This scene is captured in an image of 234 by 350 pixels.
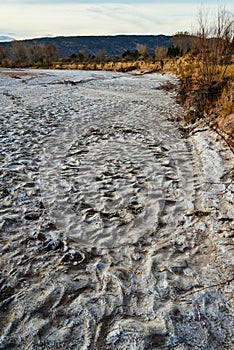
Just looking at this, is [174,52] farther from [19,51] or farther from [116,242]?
[116,242]

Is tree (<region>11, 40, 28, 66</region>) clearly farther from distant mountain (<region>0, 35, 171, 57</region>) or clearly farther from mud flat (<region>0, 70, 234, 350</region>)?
mud flat (<region>0, 70, 234, 350</region>)

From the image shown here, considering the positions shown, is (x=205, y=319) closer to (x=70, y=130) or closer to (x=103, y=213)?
(x=103, y=213)

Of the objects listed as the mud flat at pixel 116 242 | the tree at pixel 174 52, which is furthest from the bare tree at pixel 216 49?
the tree at pixel 174 52

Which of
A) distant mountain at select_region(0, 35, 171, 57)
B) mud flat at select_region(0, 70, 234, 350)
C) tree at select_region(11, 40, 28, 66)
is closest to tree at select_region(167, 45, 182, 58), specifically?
tree at select_region(11, 40, 28, 66)

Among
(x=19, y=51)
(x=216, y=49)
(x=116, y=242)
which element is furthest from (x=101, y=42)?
(x=116, y=242)

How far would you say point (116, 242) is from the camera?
11.6ft

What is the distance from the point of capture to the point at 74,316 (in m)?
2.58

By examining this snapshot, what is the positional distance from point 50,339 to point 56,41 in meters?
111

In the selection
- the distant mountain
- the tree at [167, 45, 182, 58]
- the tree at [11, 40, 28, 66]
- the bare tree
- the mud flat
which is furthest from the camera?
the distant mountain

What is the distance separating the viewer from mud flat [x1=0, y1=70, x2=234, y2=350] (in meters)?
2.49

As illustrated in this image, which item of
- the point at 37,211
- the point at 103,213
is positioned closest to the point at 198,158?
the point at 103,213

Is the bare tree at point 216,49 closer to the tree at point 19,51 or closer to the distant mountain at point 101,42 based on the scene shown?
the tree at point 19,51

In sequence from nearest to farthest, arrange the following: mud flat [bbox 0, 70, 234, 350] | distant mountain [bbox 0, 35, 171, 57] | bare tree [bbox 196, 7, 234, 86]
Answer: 1. mud flat [bbox 0, 70, 234, 350]
2. bare tree [bbox 196, 7, 234, 86]
3. distant mountain [bbox 0, 35, 171, 57]

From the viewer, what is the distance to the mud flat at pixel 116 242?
8.18 ft
